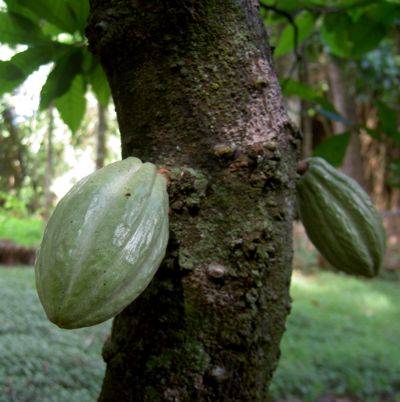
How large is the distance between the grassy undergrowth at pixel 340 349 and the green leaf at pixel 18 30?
151cm

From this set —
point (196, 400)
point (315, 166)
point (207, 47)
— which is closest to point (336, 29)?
point (315, 166)

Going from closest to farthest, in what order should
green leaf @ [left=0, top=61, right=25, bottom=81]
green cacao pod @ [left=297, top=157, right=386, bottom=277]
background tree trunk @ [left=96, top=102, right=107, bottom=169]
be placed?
1. green cacao pod @ [left=297, top=157, right=386, bottom=277]
2. green leaf @ [left=0, top=61, right=25, bottom=81]
3. background tree trunk @ [left=96, top=102, right=107, bottom=169]

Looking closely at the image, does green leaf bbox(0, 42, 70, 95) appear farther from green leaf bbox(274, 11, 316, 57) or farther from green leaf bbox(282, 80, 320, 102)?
green leaf bbox(274, 11, 316, 57)

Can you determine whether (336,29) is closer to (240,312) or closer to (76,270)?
(240,312)

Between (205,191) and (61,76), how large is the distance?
1.98 ft

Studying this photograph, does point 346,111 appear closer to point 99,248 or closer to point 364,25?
point 364,25

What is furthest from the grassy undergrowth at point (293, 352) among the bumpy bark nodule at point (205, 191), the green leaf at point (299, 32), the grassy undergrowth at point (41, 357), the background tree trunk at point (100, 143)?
the background tree trunk at point (100, 143)

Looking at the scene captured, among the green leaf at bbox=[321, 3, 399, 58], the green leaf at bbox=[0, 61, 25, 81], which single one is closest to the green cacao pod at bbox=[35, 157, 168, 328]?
the green leaf at bbox=[0, 61, 25, 81]

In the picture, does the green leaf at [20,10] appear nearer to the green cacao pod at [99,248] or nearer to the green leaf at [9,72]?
the green leaf at [9,72]

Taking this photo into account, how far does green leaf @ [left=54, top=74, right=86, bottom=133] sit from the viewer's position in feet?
3.97

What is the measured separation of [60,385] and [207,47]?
0.98 meters

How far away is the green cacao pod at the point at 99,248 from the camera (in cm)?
59

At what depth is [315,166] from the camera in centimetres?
94

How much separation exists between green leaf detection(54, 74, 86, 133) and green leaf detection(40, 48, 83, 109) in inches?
1.5
